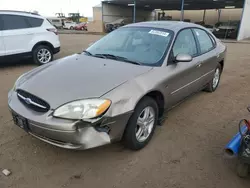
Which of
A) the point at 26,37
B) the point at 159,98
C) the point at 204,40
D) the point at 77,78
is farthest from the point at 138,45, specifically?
the point at 26,37

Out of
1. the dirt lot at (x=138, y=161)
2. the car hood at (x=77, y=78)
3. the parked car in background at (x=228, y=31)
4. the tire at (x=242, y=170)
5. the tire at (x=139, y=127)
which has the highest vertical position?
the car hood at (x=77, y=78)

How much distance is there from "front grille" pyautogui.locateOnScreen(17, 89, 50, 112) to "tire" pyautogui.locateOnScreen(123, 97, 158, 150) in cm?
94

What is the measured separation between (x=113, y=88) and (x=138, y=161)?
0.95 meters

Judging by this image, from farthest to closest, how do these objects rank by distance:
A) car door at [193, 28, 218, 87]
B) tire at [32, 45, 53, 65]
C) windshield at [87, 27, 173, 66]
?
tire at [32, 45, 53, 65] < car door at [193, 28, 218, 87] < windshield at [87, 27, 173, 66]

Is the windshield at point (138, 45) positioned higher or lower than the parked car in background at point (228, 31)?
higher

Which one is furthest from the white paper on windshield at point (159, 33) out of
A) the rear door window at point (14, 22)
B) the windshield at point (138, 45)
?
the rear door window at point (14, 22)

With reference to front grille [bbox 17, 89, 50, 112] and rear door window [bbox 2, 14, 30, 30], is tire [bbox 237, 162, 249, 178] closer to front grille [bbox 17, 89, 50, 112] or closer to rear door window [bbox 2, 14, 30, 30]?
front grille [bbox 17, 89, 50, 112]

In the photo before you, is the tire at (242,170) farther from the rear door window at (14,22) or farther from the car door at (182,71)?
the rear door window at (14,22)

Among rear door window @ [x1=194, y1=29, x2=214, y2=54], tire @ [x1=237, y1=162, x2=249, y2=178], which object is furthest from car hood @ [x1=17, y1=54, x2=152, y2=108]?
rear door window @ [x1=194, y1=29, x2=214, y2=54]

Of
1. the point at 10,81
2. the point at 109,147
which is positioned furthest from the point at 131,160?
the point at 10,81

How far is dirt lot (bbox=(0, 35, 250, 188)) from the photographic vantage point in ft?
7.68

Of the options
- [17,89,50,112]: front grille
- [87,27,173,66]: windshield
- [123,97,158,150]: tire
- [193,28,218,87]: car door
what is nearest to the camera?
[17,89,50,112]: front grille

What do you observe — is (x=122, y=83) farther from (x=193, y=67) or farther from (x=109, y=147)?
(x=193, y=67)

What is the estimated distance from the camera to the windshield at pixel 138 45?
3.14 m
